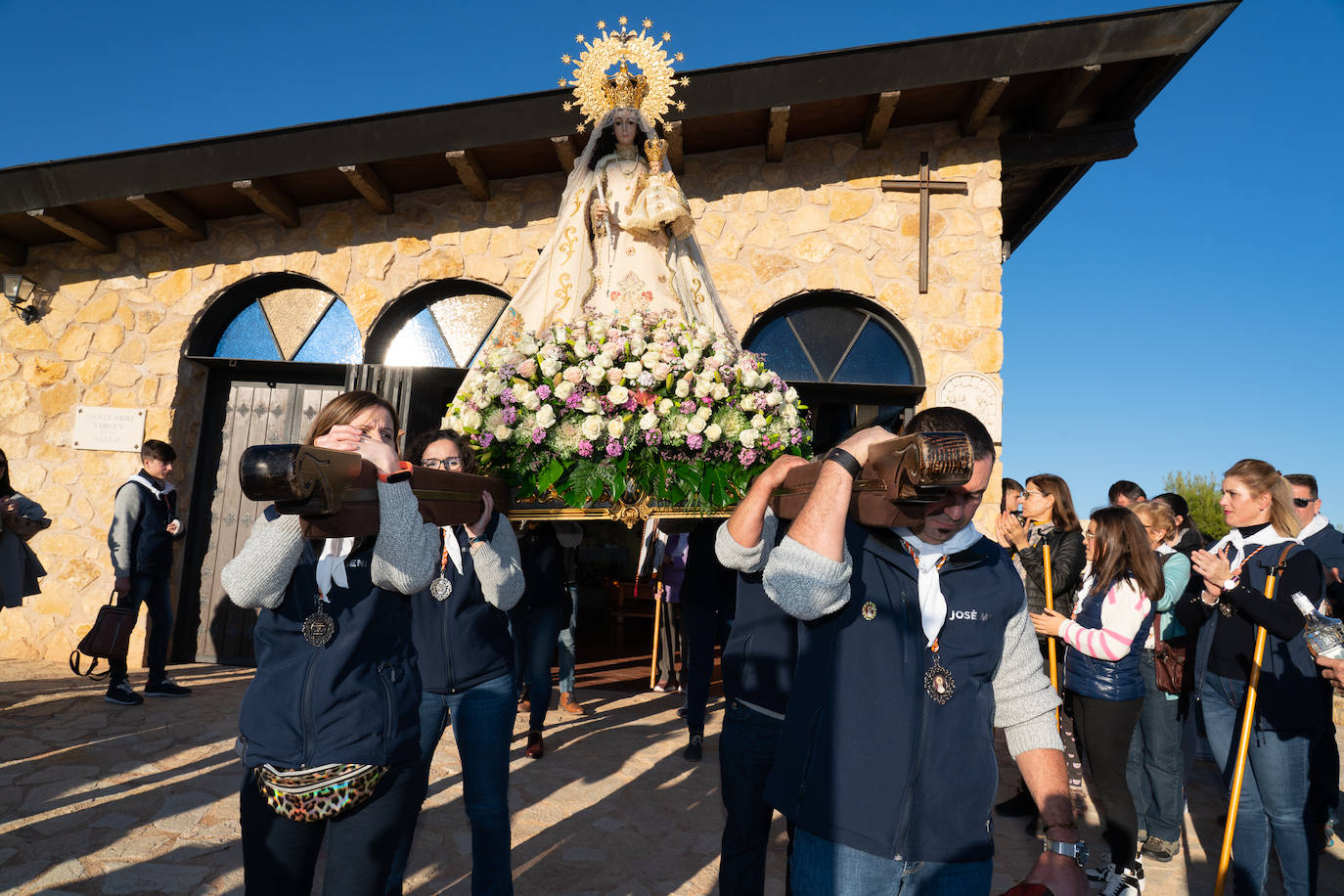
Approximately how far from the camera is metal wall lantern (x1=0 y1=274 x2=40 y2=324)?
7.93m

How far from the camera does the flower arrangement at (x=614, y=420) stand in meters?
2.81

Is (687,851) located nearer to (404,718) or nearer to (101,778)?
(404,718)

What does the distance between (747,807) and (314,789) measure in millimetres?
1662

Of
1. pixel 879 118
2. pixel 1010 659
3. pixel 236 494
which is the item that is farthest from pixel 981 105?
pixel 236 494

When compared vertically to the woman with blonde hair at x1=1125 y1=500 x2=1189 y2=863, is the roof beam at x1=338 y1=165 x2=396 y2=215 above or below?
above

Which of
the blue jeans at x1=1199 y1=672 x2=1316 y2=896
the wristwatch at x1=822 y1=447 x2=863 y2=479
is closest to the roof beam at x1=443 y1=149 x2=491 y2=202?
the wristwatch at x1=822 y1=447 x2=863 y2=479

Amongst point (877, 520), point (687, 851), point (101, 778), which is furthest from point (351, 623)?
point (101, 778)

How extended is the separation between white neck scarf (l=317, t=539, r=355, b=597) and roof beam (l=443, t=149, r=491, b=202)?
6140 mm

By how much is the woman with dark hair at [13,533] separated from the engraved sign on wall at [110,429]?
3.27 m

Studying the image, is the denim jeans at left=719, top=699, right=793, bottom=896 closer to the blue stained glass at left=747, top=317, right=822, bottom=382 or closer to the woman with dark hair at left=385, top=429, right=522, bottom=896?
the woman with dark hair at left=385, top=429, right=522, bottom=896

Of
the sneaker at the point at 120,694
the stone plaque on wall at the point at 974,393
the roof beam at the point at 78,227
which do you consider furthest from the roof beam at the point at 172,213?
the stone plaque on wall at the point at 974,393

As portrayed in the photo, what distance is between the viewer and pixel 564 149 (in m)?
7.29

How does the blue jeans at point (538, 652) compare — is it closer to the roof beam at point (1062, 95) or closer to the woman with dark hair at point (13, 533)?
the woman with dark hair at point (13, 533)

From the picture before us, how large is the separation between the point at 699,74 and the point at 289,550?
6454 mm
